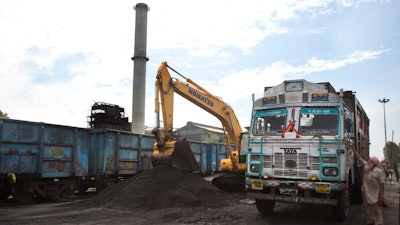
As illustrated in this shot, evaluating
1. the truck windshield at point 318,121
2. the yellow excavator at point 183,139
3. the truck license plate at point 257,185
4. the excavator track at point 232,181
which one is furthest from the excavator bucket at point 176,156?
the truck windshield at point 318,121

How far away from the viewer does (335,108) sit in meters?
8.98

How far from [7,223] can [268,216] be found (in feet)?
22.6

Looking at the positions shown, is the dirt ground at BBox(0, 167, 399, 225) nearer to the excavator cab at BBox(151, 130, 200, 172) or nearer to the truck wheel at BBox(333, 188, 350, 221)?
the truck wheel at BBox(333, 188, 350, 221)

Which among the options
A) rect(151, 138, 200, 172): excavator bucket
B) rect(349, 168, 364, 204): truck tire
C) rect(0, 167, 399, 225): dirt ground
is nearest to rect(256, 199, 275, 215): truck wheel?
rect(0, 167, 399, 225): dirt ground

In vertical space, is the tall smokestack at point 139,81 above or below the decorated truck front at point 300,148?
above

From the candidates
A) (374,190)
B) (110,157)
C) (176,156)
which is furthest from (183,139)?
(374,190)

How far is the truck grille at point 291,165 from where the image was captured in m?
8.56

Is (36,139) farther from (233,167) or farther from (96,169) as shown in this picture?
(233,167)

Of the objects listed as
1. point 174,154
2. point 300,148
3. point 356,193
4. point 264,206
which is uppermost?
point 300,148

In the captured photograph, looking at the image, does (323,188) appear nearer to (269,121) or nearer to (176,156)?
(269,121)

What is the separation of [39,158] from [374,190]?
12.1m

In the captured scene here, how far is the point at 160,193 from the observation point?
39.1 feet

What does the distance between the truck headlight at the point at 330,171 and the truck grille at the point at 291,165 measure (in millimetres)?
441

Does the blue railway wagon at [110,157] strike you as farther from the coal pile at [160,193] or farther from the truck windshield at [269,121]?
the truck windshield at [269,121]
